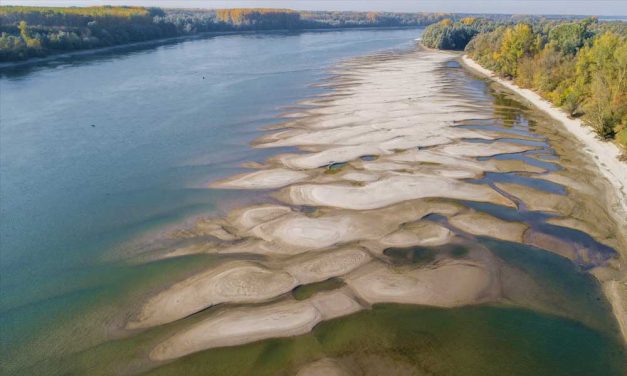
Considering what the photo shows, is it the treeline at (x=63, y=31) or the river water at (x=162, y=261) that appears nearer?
the river water at (x=162, y=261)

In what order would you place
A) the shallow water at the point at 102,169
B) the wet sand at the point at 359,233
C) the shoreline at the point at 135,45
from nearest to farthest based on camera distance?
the wet sand at the point at 359,233
the shallow water at the point at 102,169
the shoreline at the point at 135,45

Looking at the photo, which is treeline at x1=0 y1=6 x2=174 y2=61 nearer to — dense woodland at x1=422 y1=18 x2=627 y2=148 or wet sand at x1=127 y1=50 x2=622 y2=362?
wet sand at x1=127 y1=50 x2=622 y2=362

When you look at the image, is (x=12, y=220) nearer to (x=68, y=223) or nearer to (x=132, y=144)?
(x=68, y=223)

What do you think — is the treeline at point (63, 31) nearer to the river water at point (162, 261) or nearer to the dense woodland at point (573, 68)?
the river water at point (162, 261)

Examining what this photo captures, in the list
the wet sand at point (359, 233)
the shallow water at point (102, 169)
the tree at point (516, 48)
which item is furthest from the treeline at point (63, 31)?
the tree at point (516, 48)

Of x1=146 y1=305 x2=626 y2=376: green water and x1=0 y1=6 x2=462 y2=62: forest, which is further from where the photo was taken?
x1=0 y1=6 x2=462 y2=62: forest

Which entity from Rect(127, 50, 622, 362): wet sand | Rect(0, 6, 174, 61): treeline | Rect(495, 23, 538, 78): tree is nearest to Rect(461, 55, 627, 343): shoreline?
Rect(127, 50, 622, 362): wet sand

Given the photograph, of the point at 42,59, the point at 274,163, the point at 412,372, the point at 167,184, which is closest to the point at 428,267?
the point at 412,372
